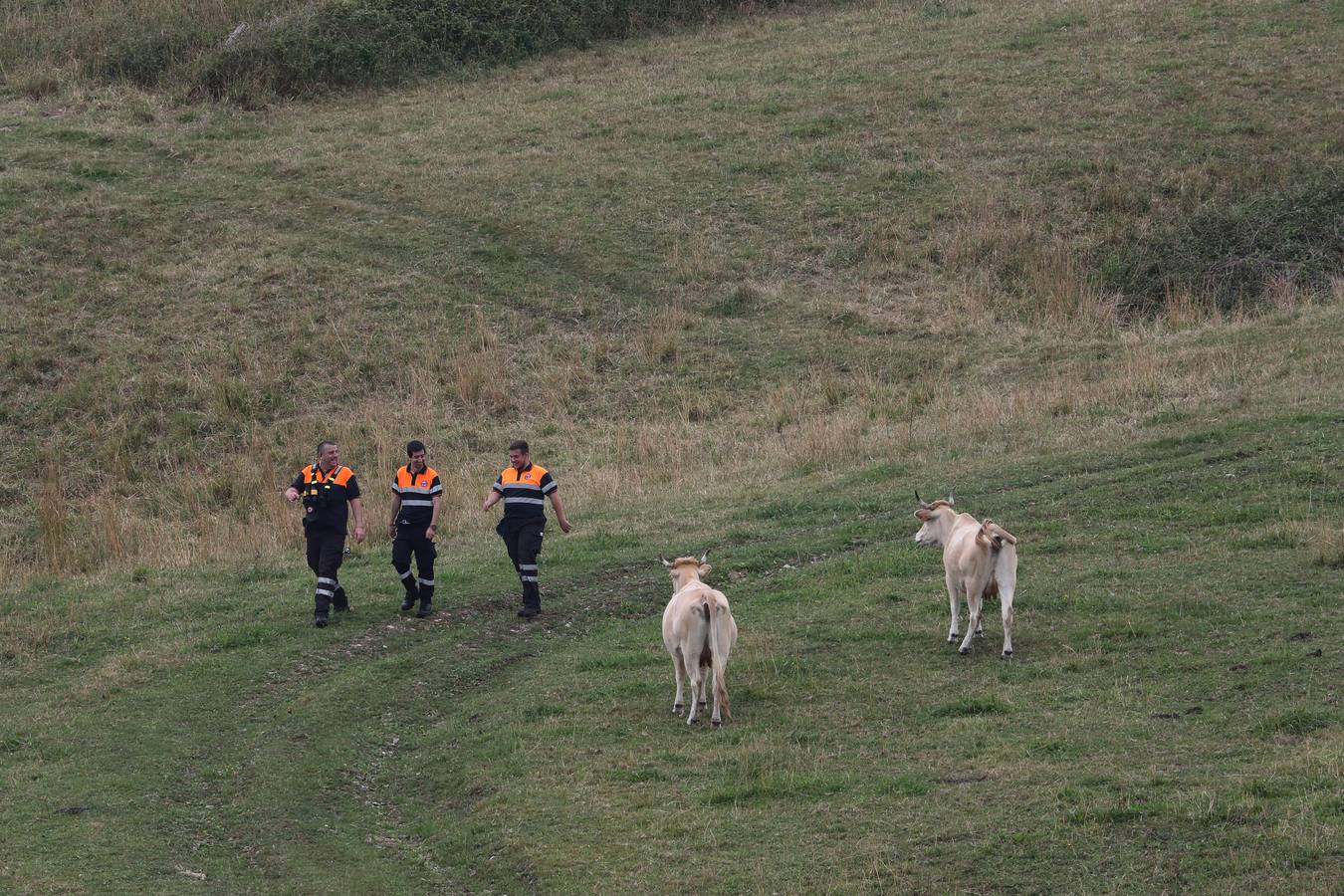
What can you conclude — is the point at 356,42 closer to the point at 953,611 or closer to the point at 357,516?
the point at 357,516

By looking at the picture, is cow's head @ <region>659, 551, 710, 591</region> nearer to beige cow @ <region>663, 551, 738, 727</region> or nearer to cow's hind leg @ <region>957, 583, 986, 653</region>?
beige cow @ <region>663, 551, 738, 727</region>

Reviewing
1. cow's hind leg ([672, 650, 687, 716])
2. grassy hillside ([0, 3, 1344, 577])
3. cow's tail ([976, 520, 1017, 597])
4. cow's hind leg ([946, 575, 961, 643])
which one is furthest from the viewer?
grassy hillside ([0, 3, 1344, 577])

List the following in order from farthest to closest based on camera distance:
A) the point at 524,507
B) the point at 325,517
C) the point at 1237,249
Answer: the point at 1237,249, the point at 325,517, the point at 524,507

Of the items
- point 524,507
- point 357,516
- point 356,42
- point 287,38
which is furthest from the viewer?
point 356,42

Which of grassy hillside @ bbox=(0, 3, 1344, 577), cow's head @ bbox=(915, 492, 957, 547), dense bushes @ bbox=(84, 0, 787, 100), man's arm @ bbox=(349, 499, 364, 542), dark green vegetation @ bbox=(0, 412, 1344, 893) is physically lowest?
dark green vegetation @ bbox=(0, 412, 1344, 893)

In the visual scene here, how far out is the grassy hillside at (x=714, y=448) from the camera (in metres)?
11.2

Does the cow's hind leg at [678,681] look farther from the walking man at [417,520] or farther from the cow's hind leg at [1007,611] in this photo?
the walking man at [417,520]

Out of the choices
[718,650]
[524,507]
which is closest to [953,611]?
[718,650]

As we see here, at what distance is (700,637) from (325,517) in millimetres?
6605

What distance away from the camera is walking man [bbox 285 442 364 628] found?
17.7 meters

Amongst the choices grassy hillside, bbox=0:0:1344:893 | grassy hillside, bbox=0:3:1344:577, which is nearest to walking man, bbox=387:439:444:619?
grassy hillside, bbox=0:0:1344:893

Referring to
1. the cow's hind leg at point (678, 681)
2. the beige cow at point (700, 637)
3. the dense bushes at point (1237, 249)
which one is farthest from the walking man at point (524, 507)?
the dense bushes at point (1237, 249)

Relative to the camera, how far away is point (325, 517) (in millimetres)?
17828

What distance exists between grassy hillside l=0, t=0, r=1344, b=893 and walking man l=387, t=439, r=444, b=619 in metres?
0.68
